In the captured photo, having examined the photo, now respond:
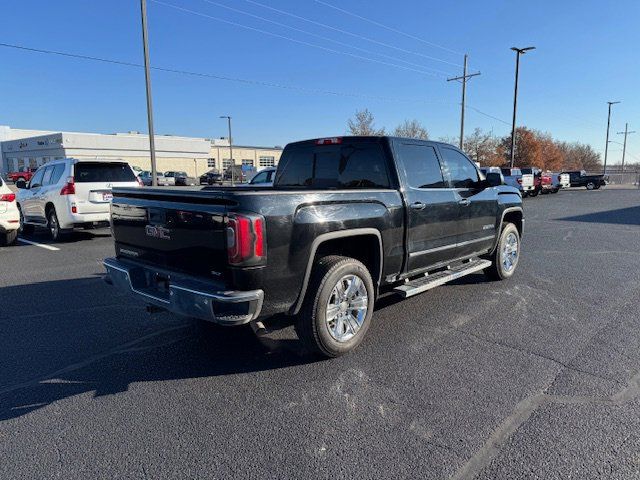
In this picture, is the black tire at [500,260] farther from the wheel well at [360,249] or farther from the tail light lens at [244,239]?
the tail light lens at [244,239]

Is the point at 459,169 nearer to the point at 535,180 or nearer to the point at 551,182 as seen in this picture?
the point at 535,180

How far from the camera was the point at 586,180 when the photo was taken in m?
40.6

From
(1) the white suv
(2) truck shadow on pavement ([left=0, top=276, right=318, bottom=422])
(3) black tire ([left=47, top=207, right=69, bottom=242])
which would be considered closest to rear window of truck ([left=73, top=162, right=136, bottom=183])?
(1) the white suv

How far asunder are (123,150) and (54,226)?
61.4 metres

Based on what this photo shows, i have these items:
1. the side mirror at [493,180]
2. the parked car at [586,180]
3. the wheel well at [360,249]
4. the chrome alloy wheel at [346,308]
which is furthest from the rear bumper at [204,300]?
the parked car at [586,180]

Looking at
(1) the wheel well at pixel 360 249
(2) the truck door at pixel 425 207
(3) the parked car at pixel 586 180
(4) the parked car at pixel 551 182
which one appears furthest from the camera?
(3) the parked car at pixel 586 180

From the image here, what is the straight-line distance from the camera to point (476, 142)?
219 feet

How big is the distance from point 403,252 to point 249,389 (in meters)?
1.99

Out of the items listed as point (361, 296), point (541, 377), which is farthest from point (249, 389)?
point (541, 377)

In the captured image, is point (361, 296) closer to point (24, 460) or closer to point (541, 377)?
point (541, 377)

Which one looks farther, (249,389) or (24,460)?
(249,389)

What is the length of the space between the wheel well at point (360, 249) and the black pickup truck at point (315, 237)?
0.01m

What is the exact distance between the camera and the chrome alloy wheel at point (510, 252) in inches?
253

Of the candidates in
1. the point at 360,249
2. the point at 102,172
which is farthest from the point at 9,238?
the point at 360,249
